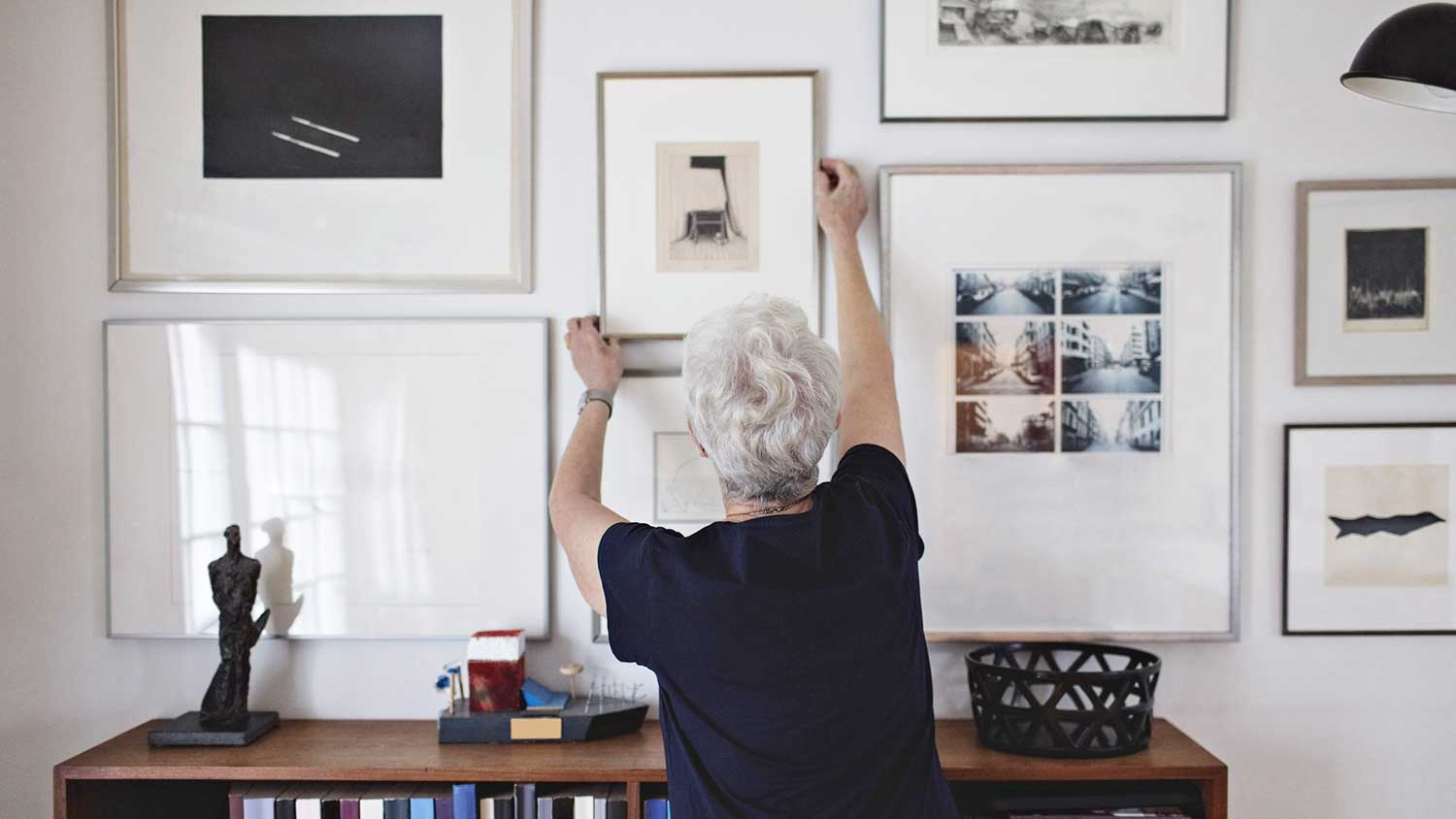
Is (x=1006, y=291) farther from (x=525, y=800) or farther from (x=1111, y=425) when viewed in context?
(x=525, y=800)

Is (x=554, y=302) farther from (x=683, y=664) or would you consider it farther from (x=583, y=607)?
(x=683, y=664)

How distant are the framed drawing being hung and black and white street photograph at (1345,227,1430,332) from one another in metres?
1.38

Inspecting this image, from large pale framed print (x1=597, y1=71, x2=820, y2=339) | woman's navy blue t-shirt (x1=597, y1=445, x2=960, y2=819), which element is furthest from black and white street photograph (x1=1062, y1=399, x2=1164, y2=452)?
woman's navy blue t-shirt (x1=597, y1=445, x2=960, y2=819)

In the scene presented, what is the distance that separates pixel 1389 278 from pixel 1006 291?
0.78 meters

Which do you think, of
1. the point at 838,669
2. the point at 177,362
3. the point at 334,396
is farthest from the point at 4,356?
the point at 838,669

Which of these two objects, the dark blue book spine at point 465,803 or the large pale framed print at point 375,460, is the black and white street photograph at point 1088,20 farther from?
the dark blue book spine at point 465,803

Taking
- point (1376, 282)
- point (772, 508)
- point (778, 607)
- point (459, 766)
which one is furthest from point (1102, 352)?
point (459, 766)

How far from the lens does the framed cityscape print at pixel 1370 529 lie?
2080 mm

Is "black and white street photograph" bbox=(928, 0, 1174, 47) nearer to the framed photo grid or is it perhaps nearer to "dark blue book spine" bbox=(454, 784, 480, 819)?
the framed photo grid

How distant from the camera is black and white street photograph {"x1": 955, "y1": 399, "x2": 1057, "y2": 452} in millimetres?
2086

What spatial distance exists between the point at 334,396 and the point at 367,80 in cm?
66

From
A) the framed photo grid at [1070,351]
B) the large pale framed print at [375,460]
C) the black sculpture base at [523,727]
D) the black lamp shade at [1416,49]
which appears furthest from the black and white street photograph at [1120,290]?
the black sculpture base at [523,727]

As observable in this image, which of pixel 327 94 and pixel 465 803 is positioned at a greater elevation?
pixel 327 94

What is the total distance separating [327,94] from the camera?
211 centimetres
